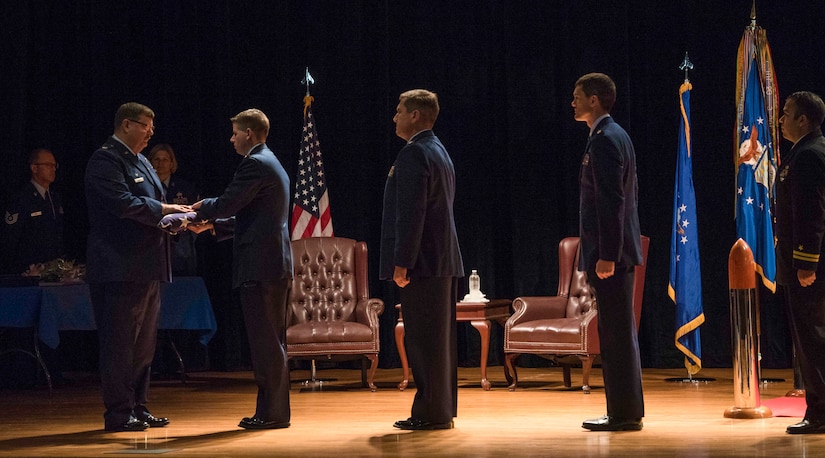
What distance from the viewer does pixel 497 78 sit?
909 centimetres

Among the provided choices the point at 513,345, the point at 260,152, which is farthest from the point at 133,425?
→ the point at 513,345

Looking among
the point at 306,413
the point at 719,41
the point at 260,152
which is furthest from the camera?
the point at 719,41

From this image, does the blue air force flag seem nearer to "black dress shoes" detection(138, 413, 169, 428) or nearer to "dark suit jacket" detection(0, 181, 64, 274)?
"black dress shoes" detection(138, 413, 169, 428)

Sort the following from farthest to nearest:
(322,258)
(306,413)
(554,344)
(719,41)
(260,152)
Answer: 1. (719,41)
2. (322,258)
3. (554,344)
4. (306,413)
5. (260,152)

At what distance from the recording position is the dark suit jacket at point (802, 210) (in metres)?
4.88

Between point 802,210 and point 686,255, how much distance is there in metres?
2.97

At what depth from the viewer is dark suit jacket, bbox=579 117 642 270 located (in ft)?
15.8

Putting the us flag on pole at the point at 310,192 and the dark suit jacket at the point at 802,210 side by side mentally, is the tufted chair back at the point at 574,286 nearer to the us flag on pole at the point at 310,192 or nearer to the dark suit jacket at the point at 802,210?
the us flag on pole at the point at 310,192

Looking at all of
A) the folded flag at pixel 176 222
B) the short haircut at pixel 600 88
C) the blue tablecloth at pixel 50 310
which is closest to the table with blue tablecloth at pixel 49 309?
the blue tablecloth at pixel 50 310

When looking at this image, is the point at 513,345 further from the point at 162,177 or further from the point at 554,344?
the point at 162,177

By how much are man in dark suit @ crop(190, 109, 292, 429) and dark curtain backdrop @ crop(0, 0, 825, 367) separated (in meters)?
3.82

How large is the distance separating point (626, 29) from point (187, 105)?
3851mm

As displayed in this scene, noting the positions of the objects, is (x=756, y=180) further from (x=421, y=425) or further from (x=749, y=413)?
(x=421, y=425)

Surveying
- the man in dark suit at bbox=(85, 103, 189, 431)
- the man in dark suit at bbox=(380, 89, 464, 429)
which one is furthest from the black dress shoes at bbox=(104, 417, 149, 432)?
the man in dark suit at bbox=(380, 89, 464, 429)
